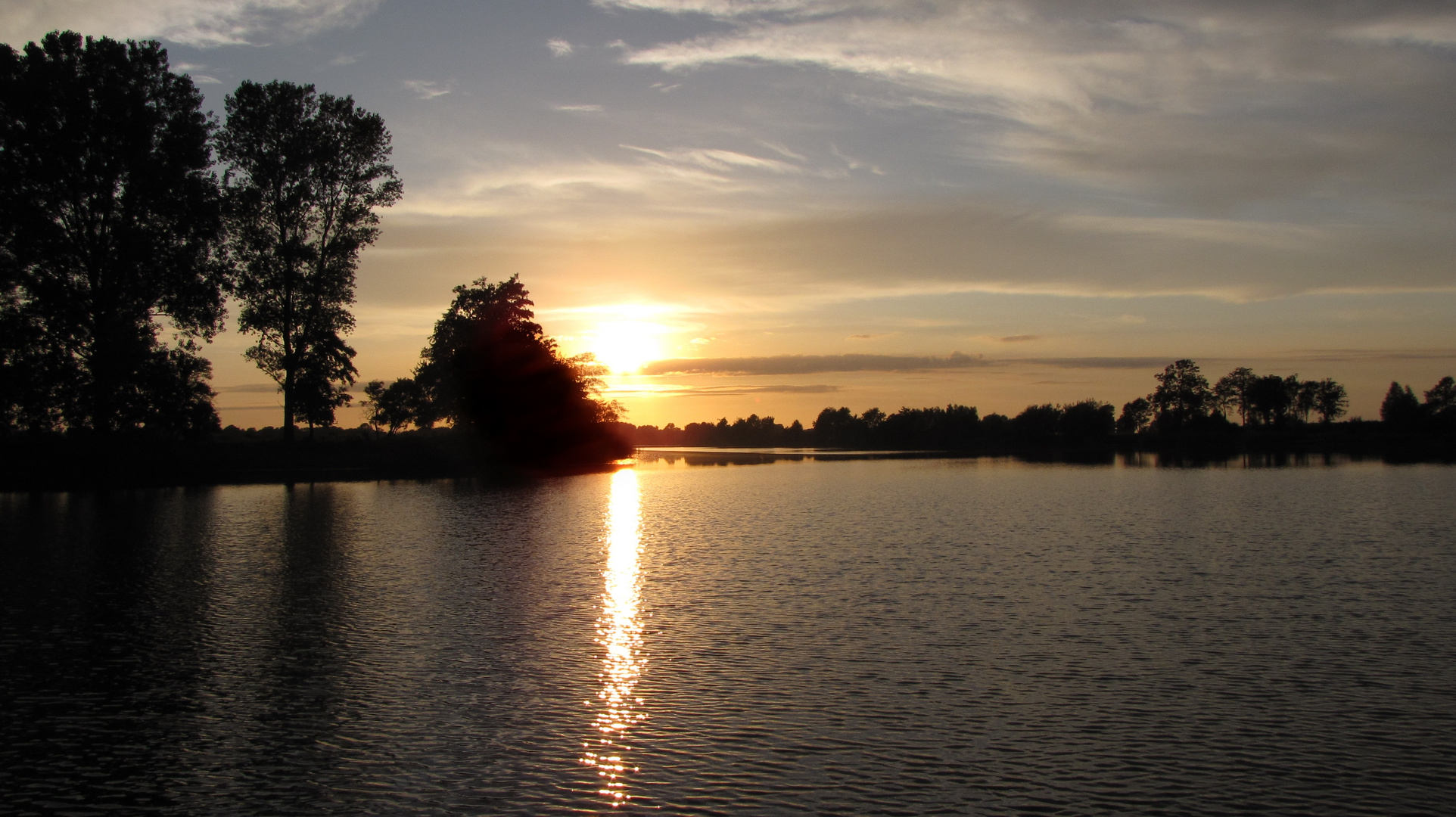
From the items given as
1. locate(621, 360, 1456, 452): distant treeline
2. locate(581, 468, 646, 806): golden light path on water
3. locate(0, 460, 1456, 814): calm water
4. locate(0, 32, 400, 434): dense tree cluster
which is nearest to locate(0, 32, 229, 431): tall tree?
locate(0, 32, 400, 434): dense tree cluster

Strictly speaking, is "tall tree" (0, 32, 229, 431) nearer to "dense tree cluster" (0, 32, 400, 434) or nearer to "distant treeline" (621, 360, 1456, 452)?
"dense tree cluster" (0, 32, 400, 434)

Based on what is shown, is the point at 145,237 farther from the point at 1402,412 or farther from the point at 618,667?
the point at 1402,412

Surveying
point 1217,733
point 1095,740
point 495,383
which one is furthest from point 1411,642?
point 495,383

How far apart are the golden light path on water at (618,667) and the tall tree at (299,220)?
35224 mm

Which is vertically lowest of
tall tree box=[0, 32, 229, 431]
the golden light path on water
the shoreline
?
the golden light path on water

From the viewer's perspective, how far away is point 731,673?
13656mm

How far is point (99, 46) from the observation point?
47438mm

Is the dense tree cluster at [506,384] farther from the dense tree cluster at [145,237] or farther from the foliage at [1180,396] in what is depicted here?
the foliage at [1180,396]

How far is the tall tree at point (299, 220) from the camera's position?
180 ft

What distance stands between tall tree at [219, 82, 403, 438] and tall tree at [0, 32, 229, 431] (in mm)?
3731

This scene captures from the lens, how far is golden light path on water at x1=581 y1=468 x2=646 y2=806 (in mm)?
9961

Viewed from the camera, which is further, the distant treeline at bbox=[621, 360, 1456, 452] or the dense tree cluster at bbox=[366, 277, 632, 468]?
the distant treeline at bbox=[621, 360, 1456, 452]

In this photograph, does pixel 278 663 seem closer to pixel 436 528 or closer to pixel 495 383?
pixel 436 528

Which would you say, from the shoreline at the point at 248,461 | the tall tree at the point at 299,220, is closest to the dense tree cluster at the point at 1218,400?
the shoreline at the point at 248,461
